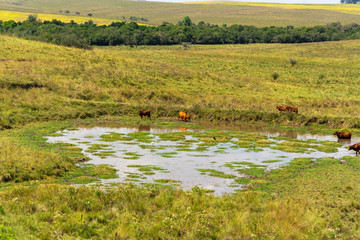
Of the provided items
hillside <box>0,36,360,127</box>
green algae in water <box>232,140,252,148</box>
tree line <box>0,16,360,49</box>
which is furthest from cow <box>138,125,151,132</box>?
tree line <box>0,16,360,49</box>

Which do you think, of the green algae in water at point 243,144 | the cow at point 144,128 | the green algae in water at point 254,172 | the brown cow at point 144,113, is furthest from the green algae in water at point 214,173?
the brown cow at point 144,113

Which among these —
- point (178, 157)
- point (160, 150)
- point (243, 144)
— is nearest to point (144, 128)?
point (160, 150)

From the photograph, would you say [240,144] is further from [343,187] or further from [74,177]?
[74,177]

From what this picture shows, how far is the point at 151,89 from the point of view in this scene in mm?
44188

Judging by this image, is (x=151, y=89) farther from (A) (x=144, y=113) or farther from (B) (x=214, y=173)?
(B) (x=214, y=173)

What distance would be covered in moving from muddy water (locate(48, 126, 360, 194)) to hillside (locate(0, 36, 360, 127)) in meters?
5.89

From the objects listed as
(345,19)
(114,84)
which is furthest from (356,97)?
(345,19)

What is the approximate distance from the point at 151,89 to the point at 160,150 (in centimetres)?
2091

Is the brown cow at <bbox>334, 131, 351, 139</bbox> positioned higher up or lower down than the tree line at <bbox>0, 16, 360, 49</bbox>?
lower down

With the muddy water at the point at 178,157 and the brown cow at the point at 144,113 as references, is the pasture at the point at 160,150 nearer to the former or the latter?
the muddy water at the point at 178,157

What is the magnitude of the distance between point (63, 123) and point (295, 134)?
17310 mm

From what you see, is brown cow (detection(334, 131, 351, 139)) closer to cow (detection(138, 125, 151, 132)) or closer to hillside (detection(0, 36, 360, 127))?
hillside (detection(0, 36, 360, 127))

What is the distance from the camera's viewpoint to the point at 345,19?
18538 cm

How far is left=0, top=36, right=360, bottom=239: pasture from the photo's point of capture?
11.6m
